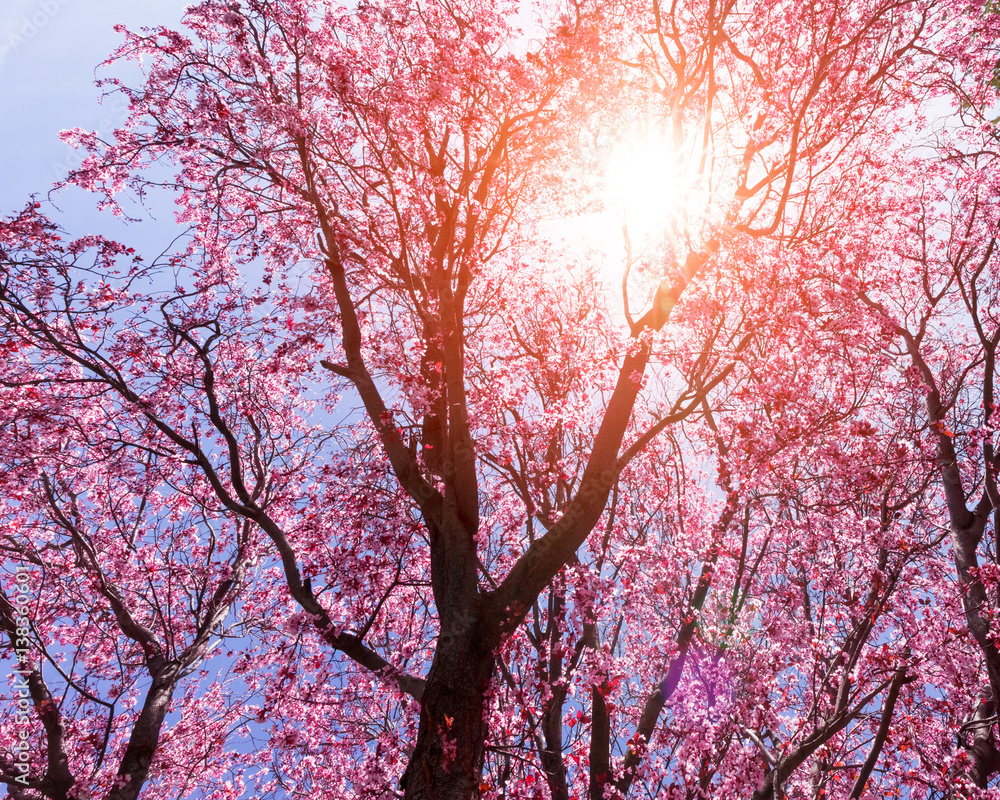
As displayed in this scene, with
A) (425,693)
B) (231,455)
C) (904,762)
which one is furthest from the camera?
(904,762)

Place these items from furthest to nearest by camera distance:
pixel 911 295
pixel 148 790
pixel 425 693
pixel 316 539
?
pixel 148 790
pixel 911 295
pixel 316 539
pixel 425 693

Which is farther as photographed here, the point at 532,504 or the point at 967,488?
the point at 967,488

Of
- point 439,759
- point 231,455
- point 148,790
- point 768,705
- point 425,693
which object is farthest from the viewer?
point 148,790

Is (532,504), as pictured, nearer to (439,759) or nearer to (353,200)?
(439,759)

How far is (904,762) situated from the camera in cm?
990

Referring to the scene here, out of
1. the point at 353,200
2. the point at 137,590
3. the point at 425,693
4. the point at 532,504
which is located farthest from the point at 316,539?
the point at 137,590

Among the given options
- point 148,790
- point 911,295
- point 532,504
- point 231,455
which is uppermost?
point 911,295

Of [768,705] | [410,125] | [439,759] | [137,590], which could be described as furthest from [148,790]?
[410,125]

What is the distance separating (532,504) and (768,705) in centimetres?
425

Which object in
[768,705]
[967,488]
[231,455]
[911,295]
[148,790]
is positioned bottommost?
[148,790]

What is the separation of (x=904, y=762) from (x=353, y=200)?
46.7 ft

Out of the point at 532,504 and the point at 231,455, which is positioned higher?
the point at 532,504

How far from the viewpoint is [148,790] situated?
1208 cm

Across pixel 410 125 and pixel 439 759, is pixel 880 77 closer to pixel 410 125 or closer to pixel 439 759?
pixel 410 125
